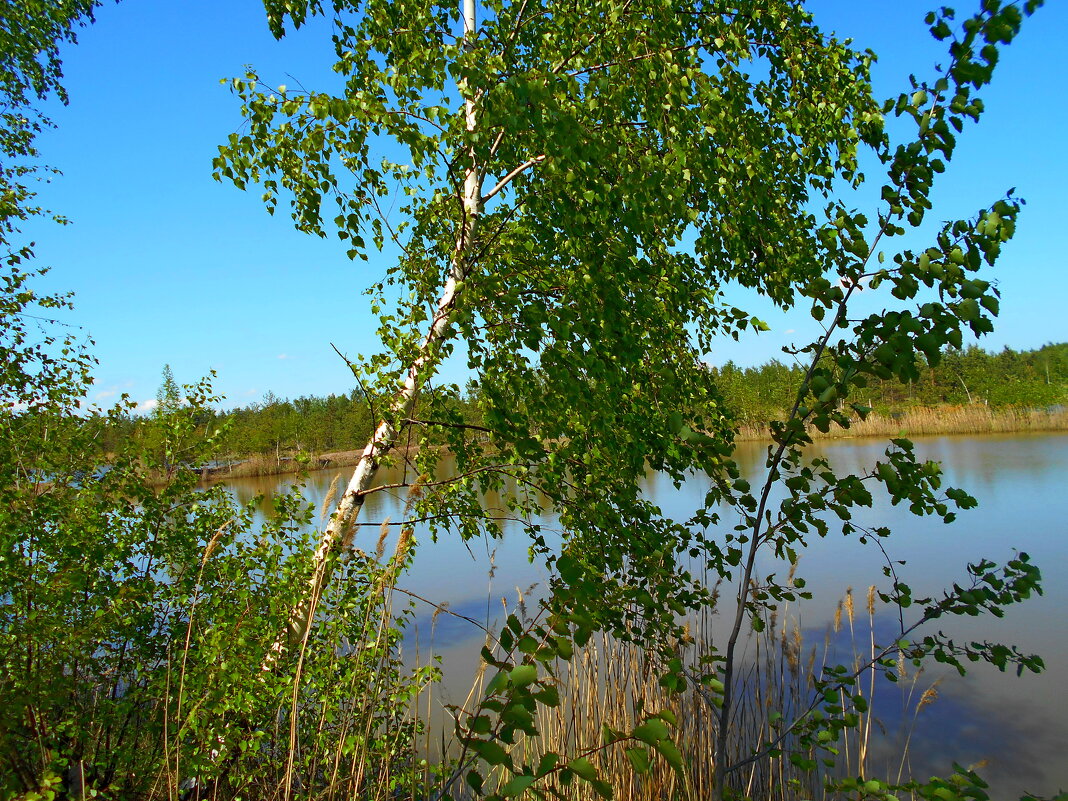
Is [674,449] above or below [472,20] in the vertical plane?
below

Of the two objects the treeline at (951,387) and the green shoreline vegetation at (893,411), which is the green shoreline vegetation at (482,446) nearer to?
the green shoreline vegetation at (893,411)

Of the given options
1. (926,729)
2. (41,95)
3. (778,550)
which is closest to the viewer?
(778,550)

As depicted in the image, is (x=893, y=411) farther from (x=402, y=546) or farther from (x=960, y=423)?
(x=402, y=546)

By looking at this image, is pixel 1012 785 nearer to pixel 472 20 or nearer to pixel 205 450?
pixel 205 450

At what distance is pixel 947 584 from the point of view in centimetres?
761

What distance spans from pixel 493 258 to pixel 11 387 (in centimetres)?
320

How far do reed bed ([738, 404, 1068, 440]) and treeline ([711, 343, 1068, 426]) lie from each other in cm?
112

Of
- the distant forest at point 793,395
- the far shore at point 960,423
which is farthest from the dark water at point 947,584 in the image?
the distant forest at point 793,395

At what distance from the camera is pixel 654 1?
309 centimetres

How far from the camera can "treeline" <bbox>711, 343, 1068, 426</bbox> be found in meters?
28.5

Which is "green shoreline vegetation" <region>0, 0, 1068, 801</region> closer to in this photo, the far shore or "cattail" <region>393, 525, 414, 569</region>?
"cattail" <region>393, 525, 414, 569</region>

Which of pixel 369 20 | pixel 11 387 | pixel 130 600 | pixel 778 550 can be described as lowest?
pixel 130 600

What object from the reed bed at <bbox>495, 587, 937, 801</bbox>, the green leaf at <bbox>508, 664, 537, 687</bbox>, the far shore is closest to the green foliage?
the reed bed at <bbox>495, 587, 937, 801</bbox>

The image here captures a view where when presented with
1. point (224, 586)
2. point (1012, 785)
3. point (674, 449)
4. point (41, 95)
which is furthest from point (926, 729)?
point (41, 95)
